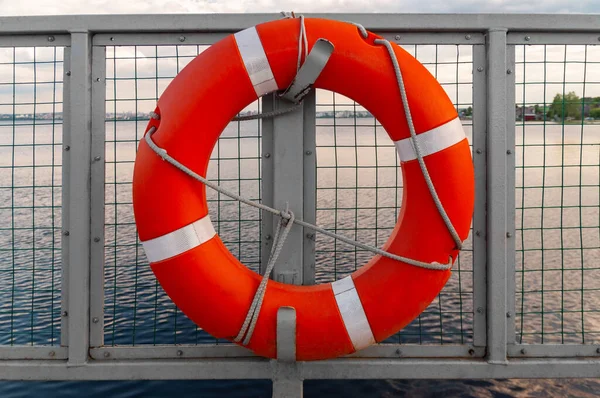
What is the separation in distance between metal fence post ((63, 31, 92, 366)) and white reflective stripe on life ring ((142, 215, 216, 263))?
41 cm

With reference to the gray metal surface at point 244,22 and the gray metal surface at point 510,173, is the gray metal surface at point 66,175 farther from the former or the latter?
the gray metal surface at point 510,173

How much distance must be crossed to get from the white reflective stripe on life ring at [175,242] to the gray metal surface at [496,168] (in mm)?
1073

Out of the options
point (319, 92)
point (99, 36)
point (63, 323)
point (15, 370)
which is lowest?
point (15, 370)

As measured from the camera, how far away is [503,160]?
184 cm

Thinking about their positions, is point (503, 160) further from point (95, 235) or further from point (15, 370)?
point (15, 370)

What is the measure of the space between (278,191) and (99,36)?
2.97ft

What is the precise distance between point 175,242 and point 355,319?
0.64 m

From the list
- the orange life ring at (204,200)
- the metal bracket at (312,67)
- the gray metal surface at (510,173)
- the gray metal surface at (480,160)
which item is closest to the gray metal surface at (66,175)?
the orange life ring at (204,200)

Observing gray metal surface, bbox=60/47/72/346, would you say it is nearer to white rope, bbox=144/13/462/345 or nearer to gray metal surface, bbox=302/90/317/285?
white rope, bbox=144/13/462/345

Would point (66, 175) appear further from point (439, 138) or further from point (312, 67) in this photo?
point (439, 138)

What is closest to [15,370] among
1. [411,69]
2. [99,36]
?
[99,36]

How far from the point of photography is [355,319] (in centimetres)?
162

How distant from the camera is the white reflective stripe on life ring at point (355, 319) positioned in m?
1.62

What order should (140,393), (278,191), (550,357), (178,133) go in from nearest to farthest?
(178,133) < (278,191) < (550,357) < (140,393)
